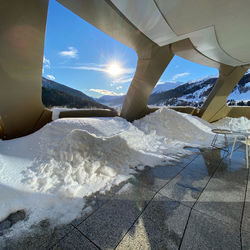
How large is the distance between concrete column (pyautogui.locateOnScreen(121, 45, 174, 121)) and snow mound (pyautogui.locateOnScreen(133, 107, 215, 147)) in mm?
830

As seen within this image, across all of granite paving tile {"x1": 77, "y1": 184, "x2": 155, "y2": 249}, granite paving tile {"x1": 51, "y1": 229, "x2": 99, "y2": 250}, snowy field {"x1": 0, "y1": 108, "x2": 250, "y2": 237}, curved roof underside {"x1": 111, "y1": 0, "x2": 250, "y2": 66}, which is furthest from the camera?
curved roof underside {"x1": 111, "y1": 0, "x2": 250, "y2": 66}

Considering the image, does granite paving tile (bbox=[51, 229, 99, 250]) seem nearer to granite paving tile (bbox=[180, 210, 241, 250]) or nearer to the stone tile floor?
the stone tile floor

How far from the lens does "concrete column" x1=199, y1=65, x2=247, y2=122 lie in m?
8.73

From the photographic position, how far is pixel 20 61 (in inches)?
120

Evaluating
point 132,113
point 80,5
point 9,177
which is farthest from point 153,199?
point 132,113

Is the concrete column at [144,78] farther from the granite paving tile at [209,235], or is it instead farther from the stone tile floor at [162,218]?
the granite paving tile at [209,235]

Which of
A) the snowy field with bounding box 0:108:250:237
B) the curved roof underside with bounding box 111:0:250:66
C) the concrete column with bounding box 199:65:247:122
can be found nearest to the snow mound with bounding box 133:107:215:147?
the snowy field with bounding box 0:108:250:237

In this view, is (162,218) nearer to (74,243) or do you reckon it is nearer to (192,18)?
(74,243)

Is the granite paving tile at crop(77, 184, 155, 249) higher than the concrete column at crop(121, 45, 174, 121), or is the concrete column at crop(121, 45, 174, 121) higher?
the concrete column at crop(121, 45, 174, 121)

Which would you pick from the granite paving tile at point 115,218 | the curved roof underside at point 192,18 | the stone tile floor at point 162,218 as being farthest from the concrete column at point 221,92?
the granite paving tile at point 115,218

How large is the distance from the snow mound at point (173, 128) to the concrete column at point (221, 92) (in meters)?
4.59

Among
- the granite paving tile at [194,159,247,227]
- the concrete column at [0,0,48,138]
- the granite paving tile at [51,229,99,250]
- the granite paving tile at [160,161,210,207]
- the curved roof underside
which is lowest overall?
the granite paving tile at [51,229,99,250]

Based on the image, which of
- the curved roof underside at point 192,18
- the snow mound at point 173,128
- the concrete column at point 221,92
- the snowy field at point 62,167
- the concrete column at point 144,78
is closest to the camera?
the snowy field at point 62,167

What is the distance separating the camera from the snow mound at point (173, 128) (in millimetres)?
5122
